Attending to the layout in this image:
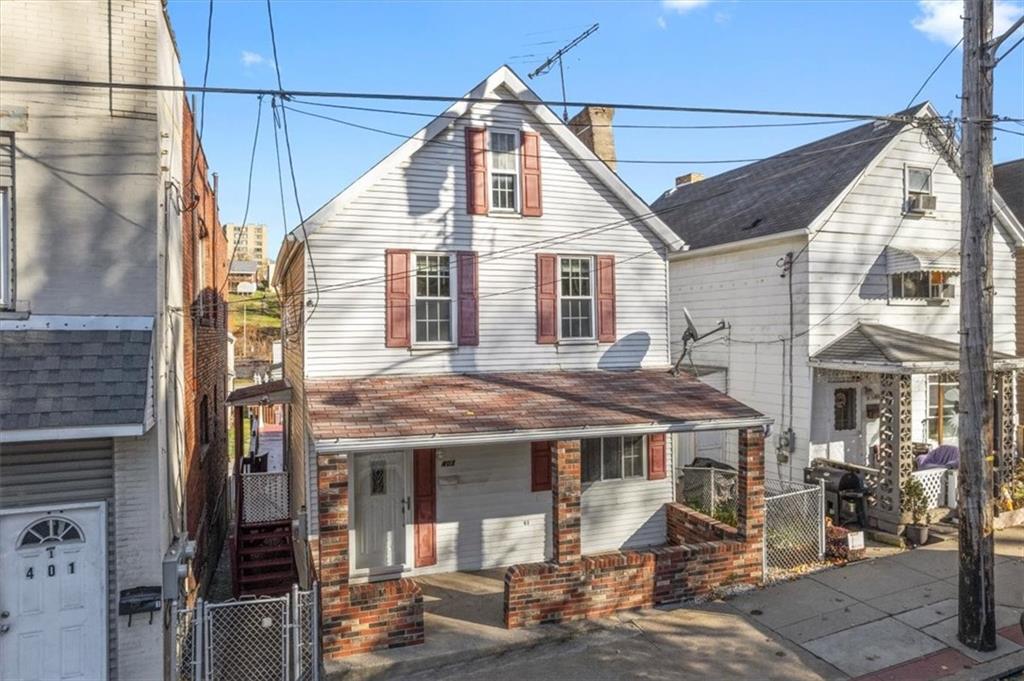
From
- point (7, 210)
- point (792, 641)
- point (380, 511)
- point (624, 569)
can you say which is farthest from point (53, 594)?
point (792, 641)

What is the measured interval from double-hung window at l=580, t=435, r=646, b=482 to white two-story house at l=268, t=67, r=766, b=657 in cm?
3

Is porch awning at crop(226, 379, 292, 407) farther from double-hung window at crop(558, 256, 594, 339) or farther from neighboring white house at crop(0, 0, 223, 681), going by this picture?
double-hung window at crop(558, 256, 594, 339)

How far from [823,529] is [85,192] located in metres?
11.7

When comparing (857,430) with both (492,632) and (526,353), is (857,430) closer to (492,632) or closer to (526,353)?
(526,353)

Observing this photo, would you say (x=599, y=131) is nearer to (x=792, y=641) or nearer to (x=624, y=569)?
(x=624, y=569)

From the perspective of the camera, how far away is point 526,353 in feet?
38.9

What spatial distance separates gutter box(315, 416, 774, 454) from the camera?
8.20 metres

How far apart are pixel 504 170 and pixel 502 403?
4323mm

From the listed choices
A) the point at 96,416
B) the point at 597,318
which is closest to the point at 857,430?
the point at 597,318

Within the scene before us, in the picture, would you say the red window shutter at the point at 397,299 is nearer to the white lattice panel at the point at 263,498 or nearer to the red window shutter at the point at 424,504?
the red window shutter at the point at 424,504

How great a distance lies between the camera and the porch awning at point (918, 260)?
13.8 m

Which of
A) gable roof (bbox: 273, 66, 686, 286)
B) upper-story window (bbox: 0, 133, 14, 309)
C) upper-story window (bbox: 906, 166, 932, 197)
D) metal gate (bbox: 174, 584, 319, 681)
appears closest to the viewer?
upper-story window (bbox: 0, 133, 14, 309)

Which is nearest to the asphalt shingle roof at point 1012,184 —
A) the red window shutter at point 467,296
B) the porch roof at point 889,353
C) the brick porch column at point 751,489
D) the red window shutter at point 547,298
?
the porch roof at point 889,353

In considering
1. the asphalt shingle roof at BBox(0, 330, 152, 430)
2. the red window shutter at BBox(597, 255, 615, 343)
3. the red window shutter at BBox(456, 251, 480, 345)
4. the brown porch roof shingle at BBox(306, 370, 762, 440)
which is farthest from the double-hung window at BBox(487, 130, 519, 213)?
the asphalt shingle roof at BBox(0, 330, 152, 430)
